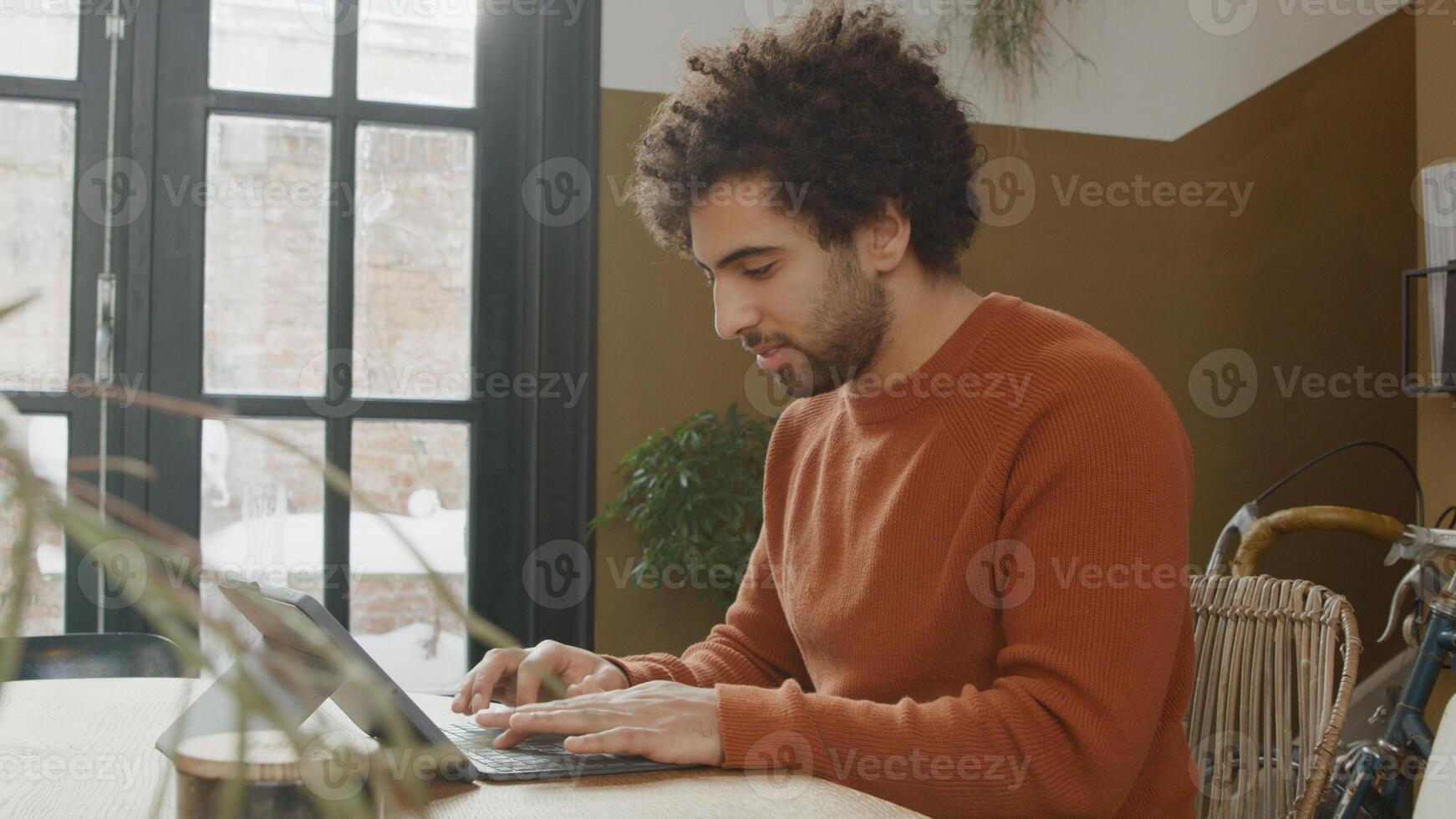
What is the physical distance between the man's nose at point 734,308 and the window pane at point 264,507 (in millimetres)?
1647

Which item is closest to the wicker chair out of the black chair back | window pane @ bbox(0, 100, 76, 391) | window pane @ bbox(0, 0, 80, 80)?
the black chair back

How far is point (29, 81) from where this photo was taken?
2770 mm

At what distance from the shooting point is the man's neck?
1.54m

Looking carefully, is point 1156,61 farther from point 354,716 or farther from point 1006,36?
point 354,716

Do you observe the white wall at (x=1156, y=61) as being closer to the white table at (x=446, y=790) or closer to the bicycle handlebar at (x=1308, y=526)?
the bicycle handlebar at (x=1308, y=526)

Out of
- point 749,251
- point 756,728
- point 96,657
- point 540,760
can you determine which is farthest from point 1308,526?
point 96,657

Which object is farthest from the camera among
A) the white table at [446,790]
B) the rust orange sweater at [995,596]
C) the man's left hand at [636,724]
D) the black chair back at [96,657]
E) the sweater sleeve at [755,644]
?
the black chair back at [96,657]

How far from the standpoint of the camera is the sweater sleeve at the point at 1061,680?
1146 mm

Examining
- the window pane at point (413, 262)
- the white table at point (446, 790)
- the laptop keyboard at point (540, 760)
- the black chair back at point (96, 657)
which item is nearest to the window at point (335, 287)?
the window pane at point (413, 262)

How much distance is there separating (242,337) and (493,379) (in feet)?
1.90

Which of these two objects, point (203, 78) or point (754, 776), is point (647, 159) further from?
point (203, 78)

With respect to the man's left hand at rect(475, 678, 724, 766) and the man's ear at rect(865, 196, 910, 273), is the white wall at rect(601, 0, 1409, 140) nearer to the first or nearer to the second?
the man's ear at rect(865, 196, 910, 273)

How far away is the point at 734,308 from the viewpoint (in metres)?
1.52

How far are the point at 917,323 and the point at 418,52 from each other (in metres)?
1.92
